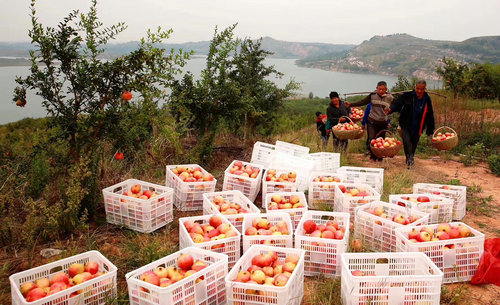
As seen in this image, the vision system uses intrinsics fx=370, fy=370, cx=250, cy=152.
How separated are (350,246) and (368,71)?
156ft

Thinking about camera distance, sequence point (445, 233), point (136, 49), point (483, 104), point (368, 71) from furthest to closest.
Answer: point (368, 71)
point (483, 104)
point (136, 49)
point (445, 233)

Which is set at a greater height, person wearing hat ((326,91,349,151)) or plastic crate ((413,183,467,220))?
person wearing hat ((326,91,349,151))

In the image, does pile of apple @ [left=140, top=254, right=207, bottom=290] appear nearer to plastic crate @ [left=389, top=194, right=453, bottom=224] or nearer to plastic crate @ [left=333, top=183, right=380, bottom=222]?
plastic crate @ [left=333, top=183, right=380, bottom=222]

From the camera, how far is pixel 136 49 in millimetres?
4578

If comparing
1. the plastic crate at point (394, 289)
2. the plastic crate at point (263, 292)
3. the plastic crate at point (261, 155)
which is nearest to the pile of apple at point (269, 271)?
the plastic crate at point (263, 292)

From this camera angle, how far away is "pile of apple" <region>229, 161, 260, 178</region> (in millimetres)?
5703

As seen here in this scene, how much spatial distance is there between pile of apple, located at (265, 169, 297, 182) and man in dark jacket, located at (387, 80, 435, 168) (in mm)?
3386

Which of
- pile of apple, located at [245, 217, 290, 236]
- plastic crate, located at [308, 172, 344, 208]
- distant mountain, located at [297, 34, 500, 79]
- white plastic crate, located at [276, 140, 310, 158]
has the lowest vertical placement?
plastic crate, located at [308, 172, 344, 208]

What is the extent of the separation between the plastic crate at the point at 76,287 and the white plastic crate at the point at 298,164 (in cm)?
349

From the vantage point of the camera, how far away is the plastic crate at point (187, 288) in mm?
2590

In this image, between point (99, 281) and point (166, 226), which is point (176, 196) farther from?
point (99, 281)

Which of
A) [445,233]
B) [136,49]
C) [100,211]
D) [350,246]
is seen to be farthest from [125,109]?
[445,233]

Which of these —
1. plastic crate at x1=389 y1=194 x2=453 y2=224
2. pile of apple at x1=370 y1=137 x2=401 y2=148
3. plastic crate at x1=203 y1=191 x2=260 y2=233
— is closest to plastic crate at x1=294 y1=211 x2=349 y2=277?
plastic crate at x1=203 y1=191 x2=260 y2=233

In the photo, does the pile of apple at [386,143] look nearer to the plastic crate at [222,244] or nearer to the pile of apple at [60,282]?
the plastic crate at [222,244]
